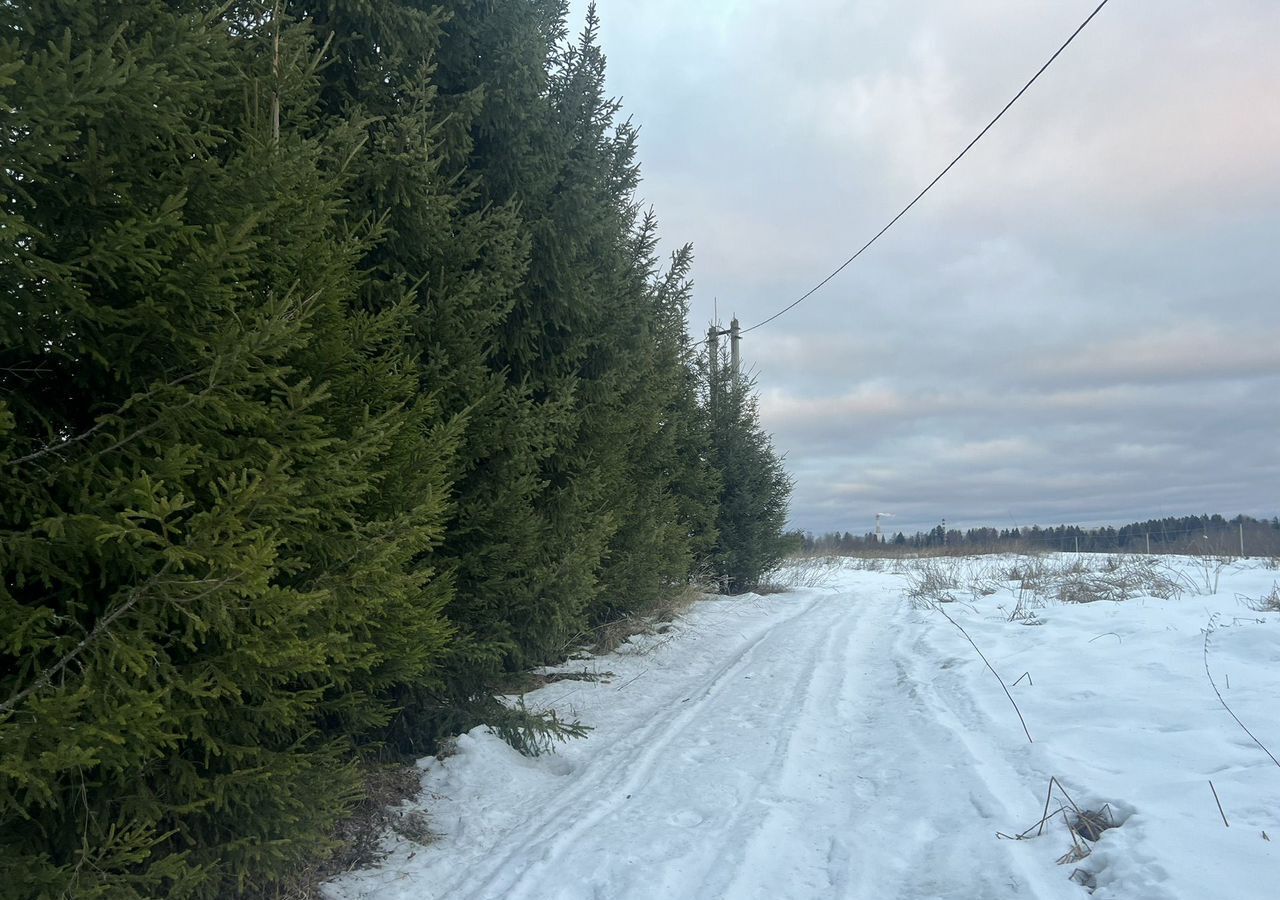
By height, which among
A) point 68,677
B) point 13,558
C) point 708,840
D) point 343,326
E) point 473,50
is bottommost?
point 708,840

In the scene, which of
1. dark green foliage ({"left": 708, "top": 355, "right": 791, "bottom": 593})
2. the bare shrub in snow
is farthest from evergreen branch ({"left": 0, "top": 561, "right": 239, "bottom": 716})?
dark green foliage ({"left": 708, "top": 355, "right": 791, "bottom": 593})

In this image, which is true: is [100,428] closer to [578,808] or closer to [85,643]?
[85,643]

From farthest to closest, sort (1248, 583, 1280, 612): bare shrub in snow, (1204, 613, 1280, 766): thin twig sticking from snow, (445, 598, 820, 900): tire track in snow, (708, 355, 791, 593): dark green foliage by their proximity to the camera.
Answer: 1. (708, 355, 791, 593): dark green foliage
2. (1248, 583, 1280, 612): bare shrub in snow
3. (1204, 613, 1280, 766): thin twig sticking from snow
4. (445, 598, 820, 900): tire track in snow

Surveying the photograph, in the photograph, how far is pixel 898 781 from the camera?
15.9 ft

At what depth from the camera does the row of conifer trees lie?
248cm

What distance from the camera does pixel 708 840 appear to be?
13.5 ft

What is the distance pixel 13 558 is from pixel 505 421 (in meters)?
3.35

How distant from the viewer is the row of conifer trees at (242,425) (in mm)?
2479

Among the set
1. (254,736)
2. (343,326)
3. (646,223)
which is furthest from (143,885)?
(646,223)

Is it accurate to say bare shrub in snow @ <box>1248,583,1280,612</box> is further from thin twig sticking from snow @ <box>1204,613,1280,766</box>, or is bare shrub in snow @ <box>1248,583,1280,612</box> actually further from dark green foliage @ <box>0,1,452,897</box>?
dark green foliage @ <box>0,1,452,897</box>

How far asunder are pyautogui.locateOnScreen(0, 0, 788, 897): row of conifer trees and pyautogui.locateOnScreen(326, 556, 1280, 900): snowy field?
102cm

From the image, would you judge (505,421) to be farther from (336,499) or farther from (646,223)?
(646,223)

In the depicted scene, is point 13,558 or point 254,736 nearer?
point 13,558

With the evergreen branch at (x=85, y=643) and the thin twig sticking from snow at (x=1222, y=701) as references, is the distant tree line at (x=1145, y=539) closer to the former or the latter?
the thin twig sticking from snow at (x=1222, y=701)
